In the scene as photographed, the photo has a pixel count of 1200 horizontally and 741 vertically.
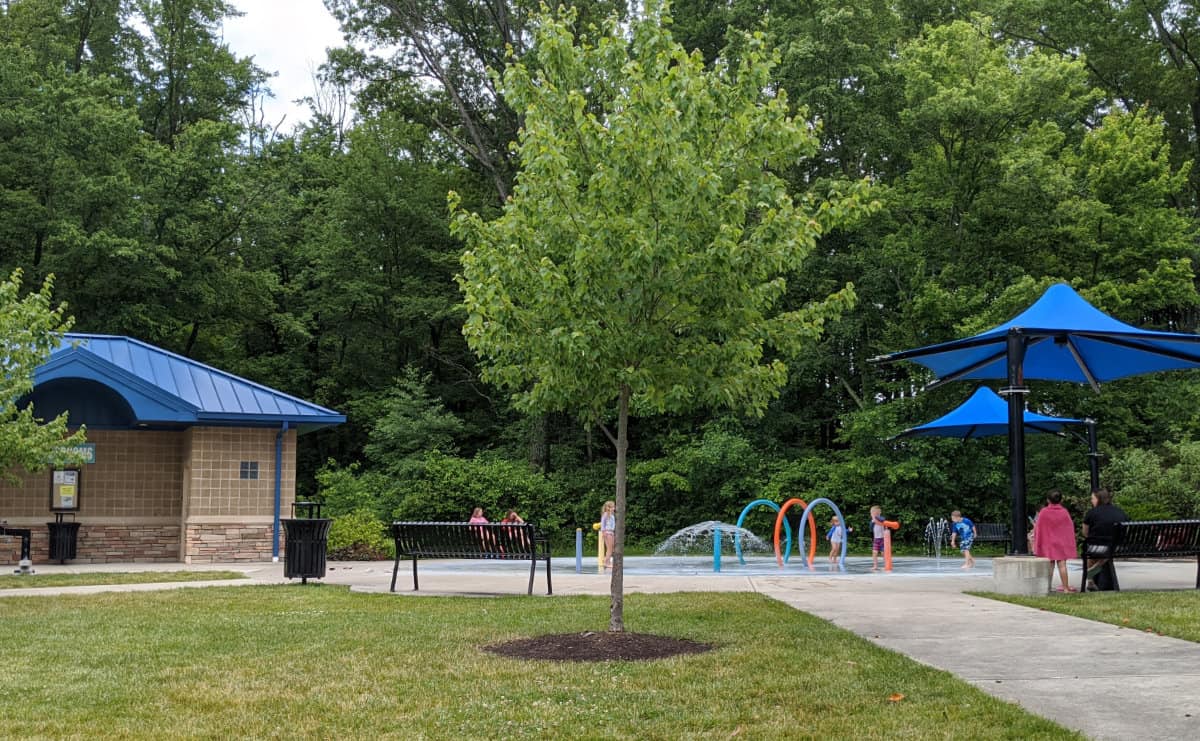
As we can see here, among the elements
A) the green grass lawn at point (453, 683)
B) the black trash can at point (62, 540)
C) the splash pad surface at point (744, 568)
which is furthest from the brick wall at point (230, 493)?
the green grass lawn at point (453, 683)

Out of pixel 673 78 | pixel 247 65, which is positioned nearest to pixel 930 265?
pixel 673 78

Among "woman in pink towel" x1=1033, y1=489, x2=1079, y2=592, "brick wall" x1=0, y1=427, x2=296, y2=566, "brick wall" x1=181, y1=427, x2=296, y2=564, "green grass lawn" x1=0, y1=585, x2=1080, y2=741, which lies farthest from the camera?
"brick wall" x1=0, y1=427, x2=296, y2=566

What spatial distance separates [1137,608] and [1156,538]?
3021 mm

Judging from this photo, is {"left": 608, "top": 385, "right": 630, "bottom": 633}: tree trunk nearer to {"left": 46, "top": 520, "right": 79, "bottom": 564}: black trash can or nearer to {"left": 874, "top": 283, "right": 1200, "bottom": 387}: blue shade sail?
{"left": 874, "top": 283, "right": 1200, "bottom": 387}: blue shade sail

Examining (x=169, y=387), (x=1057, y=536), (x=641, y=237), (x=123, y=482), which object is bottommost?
(x=1057, y=536)

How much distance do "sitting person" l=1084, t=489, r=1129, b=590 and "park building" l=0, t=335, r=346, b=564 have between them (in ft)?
47.0

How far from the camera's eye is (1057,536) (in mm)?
14391

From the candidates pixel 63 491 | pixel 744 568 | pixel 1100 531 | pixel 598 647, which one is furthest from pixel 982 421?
pixel 63 491

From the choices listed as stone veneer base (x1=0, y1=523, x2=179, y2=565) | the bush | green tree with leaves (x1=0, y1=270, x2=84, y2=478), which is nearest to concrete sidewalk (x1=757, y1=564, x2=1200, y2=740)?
green tree with leaves (x1=0, y1=270, x2=84, y2=478)

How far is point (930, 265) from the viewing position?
1211 inches

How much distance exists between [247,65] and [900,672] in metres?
38.4

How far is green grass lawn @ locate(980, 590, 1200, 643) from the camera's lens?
10.0 metres

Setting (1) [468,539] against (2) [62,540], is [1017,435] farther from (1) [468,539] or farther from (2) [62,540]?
(2) [62,540]

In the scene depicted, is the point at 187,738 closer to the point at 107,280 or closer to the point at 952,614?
the point at 952,614
